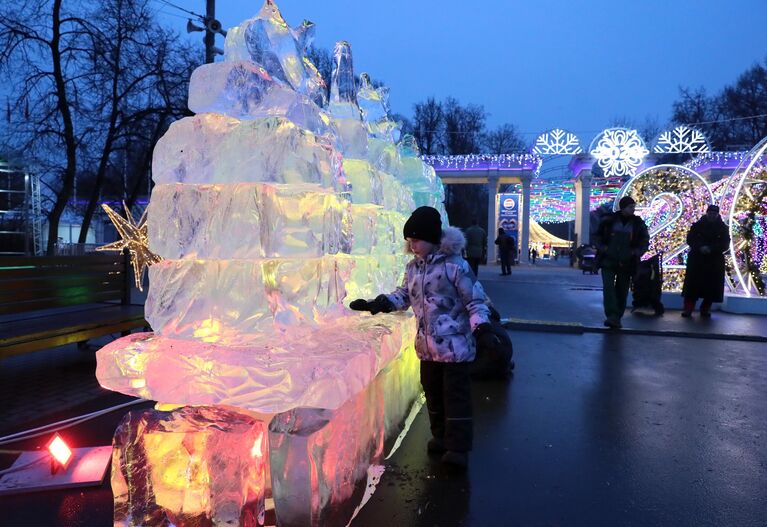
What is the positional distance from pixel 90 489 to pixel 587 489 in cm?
280

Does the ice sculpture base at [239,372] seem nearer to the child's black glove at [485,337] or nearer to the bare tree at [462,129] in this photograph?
the child's black glove at [485,337]

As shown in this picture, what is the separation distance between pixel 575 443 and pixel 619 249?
14.8 ft

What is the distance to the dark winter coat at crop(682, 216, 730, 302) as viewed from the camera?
888cm

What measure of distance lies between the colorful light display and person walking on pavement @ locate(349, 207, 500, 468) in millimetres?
8699

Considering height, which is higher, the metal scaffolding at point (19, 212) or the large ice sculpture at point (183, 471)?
the metal scaffolding at point (19, 212)

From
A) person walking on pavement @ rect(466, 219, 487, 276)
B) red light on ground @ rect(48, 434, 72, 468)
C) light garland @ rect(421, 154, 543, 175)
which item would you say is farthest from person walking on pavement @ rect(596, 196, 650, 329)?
light garland @ rect(421, 154, 543, 175)

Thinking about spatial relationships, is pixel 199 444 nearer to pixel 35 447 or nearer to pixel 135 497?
pixel 135 497

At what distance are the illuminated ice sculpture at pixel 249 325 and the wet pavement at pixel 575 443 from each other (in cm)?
60

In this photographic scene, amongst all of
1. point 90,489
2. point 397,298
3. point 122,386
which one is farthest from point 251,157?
point 90,489

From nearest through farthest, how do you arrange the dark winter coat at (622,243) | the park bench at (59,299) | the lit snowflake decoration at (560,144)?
the park bench at (59,299) → the dark winter coat at (622,243) → the lit snowflake decoration at (560,144)

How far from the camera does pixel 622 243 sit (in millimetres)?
7449

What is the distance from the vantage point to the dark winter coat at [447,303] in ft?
10.1

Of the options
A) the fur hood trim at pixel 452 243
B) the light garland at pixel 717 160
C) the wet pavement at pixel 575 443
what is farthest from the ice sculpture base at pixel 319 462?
the light garland at pixel 717 160

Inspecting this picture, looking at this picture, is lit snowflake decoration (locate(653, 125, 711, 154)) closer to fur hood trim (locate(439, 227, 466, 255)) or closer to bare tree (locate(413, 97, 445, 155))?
bare tree (locate(413, 97, 445, 155))
